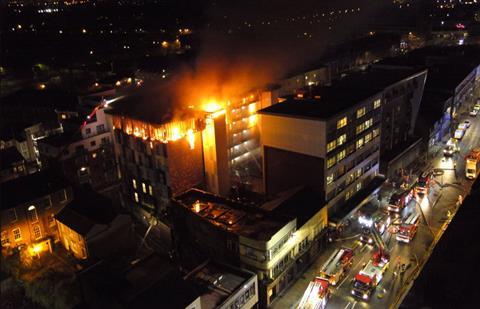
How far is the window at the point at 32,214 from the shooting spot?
29377mm

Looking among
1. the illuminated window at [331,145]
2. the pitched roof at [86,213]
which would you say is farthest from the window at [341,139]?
the pitched roof at [86,213]

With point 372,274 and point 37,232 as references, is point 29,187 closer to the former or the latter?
point 37,232

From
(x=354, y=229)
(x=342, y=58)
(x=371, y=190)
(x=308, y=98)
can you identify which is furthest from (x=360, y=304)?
(x=342, y=58)

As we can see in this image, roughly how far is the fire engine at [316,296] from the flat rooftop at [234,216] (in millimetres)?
3925

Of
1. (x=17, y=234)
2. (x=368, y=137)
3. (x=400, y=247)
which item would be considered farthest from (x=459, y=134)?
(x=17, y=234)

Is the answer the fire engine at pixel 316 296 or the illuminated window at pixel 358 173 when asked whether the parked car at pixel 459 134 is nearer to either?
the illuminated window at pixel 358 173

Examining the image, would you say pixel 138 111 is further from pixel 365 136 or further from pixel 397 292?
pixel 397 292

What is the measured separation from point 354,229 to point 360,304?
8.95 metres

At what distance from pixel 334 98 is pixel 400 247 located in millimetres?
13462

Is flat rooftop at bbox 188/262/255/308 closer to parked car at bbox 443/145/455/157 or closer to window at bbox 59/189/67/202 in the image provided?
window at bbox 59/189/67/202

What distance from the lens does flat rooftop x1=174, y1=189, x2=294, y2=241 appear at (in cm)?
2564

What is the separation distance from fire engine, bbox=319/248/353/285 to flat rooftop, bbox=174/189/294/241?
380cm

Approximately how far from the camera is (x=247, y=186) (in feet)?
125

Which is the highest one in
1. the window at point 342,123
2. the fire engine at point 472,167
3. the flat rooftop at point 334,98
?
the flat rooftop at point 334,98
